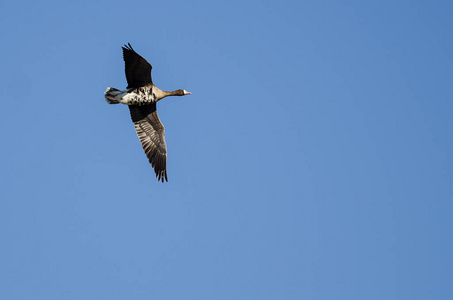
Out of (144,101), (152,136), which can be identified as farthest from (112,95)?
(152,136)

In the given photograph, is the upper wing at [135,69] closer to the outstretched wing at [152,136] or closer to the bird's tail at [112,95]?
the bird's tail at [112,95]

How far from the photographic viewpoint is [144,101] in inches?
1086

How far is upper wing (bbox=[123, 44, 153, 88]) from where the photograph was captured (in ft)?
84.3

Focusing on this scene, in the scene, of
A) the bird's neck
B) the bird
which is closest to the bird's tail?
the bird

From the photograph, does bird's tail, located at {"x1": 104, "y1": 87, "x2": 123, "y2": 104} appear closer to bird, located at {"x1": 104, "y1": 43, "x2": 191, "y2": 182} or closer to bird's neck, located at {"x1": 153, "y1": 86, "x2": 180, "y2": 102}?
bird, located at {"x1": 104, "y1": 43, "x2": 191, "y2": 182}

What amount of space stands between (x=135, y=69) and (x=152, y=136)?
3487 mm

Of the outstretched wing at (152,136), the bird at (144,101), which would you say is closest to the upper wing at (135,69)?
the bird at (144,101)

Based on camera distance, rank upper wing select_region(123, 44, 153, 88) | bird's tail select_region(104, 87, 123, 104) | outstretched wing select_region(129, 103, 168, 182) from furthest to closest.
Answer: outstretched wing select_region(129, 103, 168, 182), bird's tail select_region(104, 87, 123, 104), upper wing select_region(123, 44, 153, 88)

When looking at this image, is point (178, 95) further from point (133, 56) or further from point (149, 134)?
point (133, 56)

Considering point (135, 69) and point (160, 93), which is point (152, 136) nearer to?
point (160, 93)

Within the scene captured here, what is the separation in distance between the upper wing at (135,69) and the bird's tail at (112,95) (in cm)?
51

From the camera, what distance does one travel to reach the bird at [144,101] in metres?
26.3

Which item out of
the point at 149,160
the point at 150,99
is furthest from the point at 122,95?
the point at 149,160

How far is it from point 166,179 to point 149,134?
6.17 feet
